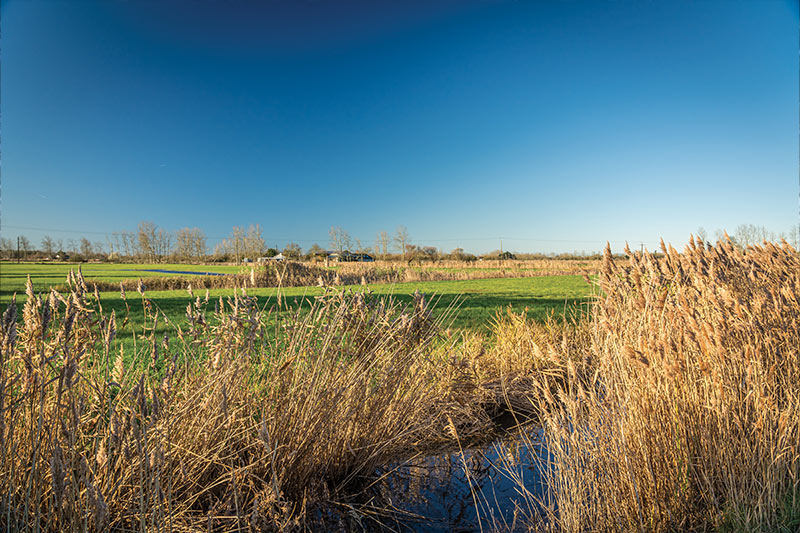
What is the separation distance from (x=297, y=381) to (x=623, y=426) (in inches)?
74.3

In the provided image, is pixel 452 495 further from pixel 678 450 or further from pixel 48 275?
pixel 48 275

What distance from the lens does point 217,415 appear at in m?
2.12

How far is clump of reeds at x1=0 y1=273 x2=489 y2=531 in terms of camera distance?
176cm

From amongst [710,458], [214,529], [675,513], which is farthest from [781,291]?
[214,529]

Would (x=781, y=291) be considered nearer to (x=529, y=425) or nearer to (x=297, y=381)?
(x=529, y=425)

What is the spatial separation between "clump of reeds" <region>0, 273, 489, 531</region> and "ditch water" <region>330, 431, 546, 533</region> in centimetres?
19

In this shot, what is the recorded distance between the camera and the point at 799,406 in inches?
94.5

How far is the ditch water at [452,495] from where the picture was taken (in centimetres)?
258

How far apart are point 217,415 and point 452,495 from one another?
1776mm

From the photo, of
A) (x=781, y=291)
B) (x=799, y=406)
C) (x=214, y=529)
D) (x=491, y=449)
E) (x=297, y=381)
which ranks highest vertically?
(x=781, y=291)

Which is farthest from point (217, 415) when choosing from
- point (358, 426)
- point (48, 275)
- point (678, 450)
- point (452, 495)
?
point (48, 275)

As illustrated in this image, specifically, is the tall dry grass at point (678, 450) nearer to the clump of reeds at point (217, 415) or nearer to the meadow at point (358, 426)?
the meadow at point (358, 426)

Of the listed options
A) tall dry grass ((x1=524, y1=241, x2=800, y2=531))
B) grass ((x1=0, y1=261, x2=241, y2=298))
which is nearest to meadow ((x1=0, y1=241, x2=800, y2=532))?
tall dry grass ((x1=524, y1=241, x2=800, y2=531))

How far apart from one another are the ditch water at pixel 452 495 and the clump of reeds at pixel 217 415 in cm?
19
